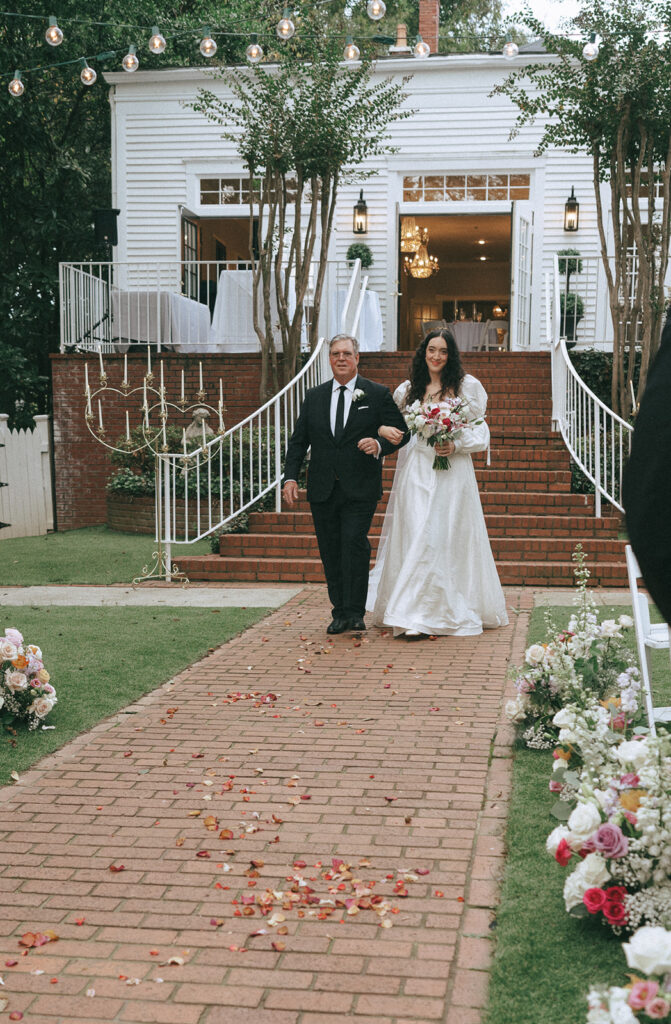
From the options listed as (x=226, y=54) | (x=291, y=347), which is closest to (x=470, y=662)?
(x=291, y=347)

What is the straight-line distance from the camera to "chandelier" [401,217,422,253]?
19266mm

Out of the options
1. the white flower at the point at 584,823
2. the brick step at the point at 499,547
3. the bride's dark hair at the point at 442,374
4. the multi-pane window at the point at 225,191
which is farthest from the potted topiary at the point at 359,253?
the white flower at the point at 584,823

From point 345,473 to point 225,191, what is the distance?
484 inches

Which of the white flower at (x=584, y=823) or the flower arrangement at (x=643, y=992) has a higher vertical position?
the flower arrangement at (x=643, y=992)

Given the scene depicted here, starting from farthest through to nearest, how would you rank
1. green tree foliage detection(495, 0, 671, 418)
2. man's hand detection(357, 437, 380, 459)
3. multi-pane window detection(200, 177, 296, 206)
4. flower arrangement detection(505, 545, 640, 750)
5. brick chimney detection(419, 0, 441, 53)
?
brick chimney detection(419, 0, 441, 53) → multi-pane window detection(200, 177, 296, 206) → green tree foliage detection(495, 0, 671, 418) → man's hand detection(357, 437, 380, 459) → flower arrangement detection(505, 545, 640, 750)

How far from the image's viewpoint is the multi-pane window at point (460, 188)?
17.3m

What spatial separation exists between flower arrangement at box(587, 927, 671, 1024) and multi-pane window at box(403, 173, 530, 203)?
649 inches

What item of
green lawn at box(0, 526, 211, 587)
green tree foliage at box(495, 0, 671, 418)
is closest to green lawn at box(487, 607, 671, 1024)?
green lawn at box(0, 526, 211, 587)

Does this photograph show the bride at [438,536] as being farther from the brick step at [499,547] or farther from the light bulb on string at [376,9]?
the light bulb on string at [376,9]

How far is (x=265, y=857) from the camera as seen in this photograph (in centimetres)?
350

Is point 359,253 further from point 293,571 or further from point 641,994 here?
point 641,994

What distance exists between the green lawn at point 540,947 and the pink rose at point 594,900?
149 mm

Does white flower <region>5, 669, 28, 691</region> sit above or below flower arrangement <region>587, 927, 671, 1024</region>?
below

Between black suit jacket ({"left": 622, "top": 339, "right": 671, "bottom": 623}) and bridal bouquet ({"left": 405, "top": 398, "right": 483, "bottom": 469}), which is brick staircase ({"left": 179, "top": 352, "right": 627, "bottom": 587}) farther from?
black suit jacket ({"left": 622, "top": 339, "right": 671, "bottom": 623})
